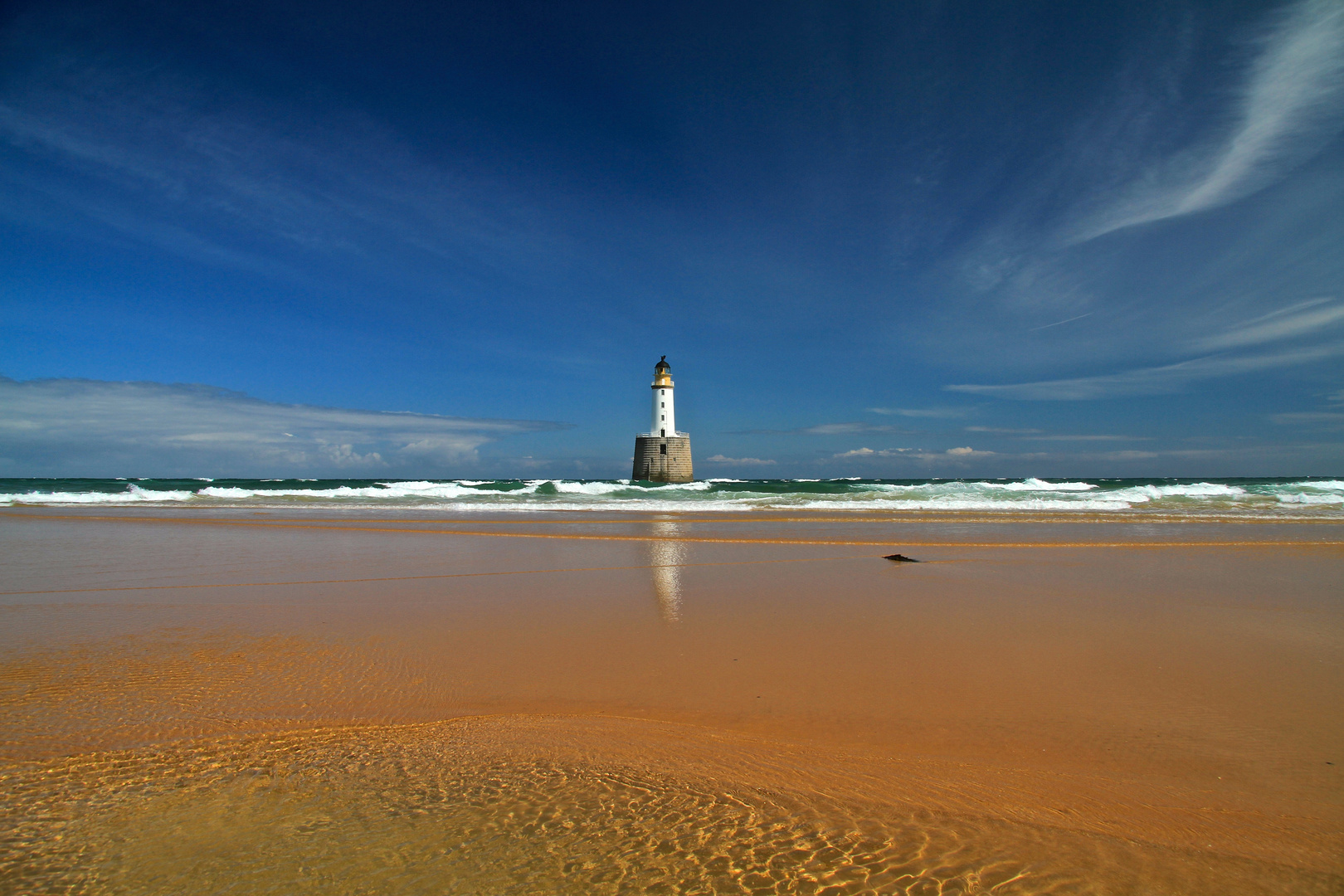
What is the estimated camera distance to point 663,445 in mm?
51219

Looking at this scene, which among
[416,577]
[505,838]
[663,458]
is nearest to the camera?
[505,838]

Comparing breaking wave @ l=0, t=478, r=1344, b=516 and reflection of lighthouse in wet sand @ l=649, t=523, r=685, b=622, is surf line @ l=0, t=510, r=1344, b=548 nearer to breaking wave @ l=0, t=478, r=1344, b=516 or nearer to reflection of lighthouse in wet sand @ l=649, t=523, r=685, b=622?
reflection of lighthouse in wet sand @ l=649, t=523, r=685, b=622

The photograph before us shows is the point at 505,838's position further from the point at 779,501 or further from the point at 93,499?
the point at 93,499

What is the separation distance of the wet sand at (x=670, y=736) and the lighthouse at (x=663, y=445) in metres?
42.8

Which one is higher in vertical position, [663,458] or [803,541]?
[663,458]

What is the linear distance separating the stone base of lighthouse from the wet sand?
42.7m

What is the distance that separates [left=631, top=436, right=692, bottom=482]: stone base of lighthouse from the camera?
167 ft

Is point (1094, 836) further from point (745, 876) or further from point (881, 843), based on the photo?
point (745, 876)

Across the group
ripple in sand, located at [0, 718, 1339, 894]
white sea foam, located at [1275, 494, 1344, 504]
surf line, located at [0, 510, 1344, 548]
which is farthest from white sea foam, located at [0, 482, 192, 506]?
white sea foam, located at [1275, 494, 1344, 504]

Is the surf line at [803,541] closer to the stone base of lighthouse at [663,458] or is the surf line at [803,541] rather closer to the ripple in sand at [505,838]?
the ripple in sand at [505,838]

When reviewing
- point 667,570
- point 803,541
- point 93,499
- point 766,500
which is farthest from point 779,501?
point 93,499

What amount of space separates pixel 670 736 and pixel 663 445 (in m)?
47.9

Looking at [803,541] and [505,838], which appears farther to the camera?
[803,541]

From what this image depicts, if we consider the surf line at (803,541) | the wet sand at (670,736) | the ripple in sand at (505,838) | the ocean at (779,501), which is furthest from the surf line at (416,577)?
the ocean at (779,501)
